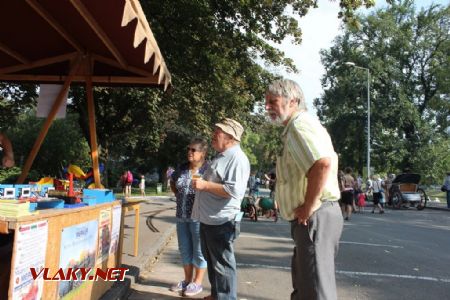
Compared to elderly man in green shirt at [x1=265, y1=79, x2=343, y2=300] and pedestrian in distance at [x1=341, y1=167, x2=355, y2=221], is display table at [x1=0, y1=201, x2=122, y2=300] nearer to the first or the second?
elderly man in green shirt at [x1=265, y1=79, x2=343, y2=300]

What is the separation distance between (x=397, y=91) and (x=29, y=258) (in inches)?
1436

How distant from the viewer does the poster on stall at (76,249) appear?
11.7ft

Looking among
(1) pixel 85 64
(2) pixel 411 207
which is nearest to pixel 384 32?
(2) pixel 411 207

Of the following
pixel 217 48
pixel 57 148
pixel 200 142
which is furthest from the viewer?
pixel 57 148

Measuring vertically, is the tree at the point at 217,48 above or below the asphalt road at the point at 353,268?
above

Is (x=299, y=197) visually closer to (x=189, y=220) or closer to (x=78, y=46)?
(x=189, y=220)

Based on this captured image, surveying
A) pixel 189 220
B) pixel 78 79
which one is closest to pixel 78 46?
pixel 78 79

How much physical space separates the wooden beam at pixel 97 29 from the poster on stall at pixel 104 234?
1.67m

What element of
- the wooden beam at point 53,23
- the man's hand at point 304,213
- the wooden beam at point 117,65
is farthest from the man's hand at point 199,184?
the wooden beam at point 53,23

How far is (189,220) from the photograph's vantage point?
5.33 m

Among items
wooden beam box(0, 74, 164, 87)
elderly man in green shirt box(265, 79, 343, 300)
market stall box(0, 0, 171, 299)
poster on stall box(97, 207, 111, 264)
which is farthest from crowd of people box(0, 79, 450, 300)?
wooden beam box(0, 74, 164, 87)

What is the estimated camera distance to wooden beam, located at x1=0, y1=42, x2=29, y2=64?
17.7ft

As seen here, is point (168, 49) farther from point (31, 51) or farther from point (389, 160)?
point (389, 160)

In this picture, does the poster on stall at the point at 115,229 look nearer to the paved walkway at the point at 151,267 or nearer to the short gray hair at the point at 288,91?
the paved walkway at the point at 151,267
